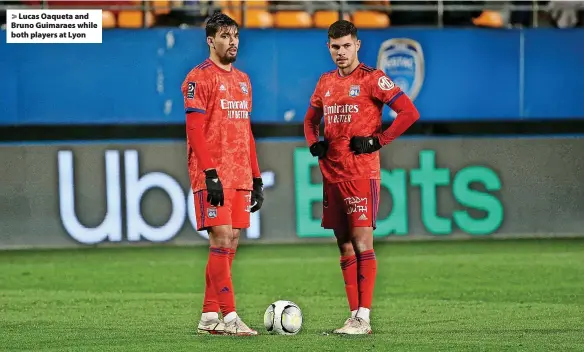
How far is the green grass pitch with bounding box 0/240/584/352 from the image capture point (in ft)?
25.2

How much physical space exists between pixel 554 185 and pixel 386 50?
2505 millimetres

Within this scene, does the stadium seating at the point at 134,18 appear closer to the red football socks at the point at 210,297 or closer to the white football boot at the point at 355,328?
the red football socks at the point at 210,297

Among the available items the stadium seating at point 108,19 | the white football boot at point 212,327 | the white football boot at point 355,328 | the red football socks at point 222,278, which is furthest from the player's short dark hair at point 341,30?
the stadium seating at point 108,19

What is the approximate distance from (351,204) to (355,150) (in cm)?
35

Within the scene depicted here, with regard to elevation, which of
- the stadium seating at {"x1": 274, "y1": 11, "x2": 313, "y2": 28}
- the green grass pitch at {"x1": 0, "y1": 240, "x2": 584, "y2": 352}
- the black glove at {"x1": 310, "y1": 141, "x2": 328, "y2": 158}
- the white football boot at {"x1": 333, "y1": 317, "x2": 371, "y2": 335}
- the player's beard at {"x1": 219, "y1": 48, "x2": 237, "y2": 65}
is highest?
the stadium seating at {"x1": 274, "y1": 11, "x2": 313, "y2": 28}

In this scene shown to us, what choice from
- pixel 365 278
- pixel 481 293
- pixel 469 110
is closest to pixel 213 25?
pixel 365 278

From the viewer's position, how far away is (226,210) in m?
7.88

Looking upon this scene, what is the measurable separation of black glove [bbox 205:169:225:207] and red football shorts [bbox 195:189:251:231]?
0.40 feet

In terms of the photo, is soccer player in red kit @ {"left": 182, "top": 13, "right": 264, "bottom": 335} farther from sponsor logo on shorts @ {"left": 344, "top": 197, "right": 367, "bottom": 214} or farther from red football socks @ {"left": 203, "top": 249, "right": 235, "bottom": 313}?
sponsor logo on shorts @ {"left": 344, "top": 197, "right": 367, "bottom": 214}

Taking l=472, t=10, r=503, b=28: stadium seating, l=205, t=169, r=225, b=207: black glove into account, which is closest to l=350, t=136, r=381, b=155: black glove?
l=205, t=169, r=225, b=207: black glove

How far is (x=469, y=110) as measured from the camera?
15375 millimetres

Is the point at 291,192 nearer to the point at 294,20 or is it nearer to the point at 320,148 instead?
the point at 294,20

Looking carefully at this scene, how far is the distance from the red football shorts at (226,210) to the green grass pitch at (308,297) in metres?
0.69

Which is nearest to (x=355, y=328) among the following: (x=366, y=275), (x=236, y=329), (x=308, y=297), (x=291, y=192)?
(x=366, y=275)
